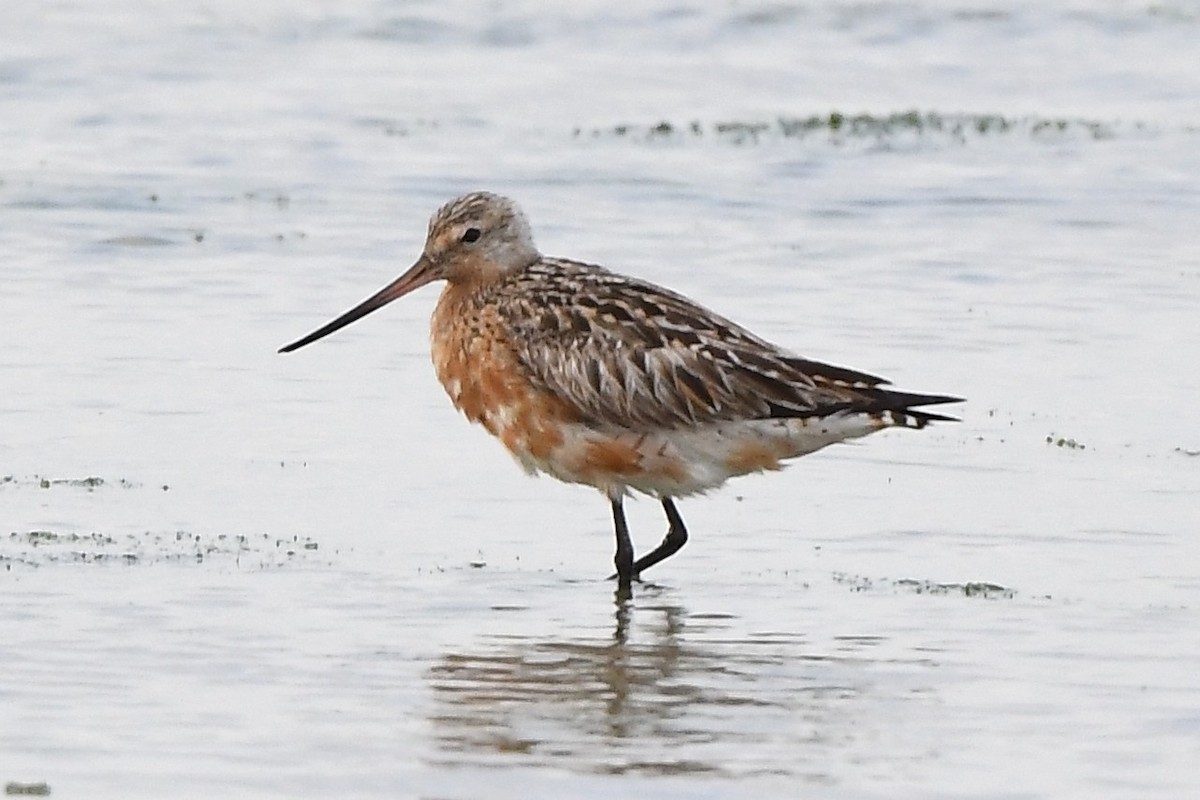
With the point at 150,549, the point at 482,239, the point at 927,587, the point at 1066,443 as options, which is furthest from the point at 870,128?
the point at 150,549

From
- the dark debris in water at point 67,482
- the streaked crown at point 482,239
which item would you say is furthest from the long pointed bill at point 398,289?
the dark debris in water at point 67,482

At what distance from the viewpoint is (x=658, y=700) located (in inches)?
289

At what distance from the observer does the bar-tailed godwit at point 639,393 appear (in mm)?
8797

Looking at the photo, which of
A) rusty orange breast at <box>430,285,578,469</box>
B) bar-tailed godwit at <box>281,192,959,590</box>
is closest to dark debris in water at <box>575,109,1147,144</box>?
rusty orange breast at <box>430,285,578,469</box>

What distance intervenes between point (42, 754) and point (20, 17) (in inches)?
542

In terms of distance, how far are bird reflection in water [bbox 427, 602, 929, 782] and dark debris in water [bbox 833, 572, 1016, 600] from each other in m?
0.52

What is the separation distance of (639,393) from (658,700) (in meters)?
1.75

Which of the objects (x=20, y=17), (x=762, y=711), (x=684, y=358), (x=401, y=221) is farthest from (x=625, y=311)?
(x=20, y=17)

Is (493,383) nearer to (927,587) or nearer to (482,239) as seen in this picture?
(482,239)

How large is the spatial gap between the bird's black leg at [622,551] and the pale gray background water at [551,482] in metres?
0.10

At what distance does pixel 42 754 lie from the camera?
6555 millimetres

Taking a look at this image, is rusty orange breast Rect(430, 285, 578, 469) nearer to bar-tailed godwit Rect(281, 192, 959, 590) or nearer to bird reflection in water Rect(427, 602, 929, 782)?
bar-tailed godwit Rect(281, 192, 959, 590)

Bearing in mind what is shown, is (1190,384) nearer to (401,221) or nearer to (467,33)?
(401,221)

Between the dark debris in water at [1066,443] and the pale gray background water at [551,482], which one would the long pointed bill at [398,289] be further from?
the dark debris in water at [1066,443]
